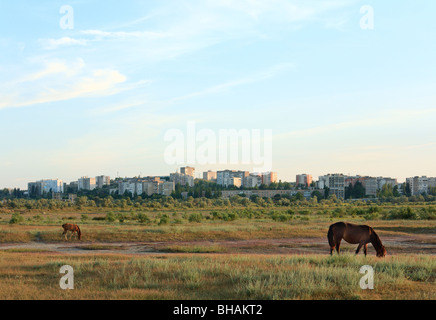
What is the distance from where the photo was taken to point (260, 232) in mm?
34406

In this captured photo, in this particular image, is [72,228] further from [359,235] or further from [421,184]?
[421,184]

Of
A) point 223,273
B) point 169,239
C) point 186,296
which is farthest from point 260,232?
point 186,296

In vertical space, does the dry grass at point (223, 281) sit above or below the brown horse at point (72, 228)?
above

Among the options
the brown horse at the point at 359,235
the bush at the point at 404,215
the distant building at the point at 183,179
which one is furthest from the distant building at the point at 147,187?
the brown horse at the point at 359,235

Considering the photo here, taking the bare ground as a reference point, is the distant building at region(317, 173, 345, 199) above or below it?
above

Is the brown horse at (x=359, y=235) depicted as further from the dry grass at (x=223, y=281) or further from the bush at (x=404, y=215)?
the bush at (x=404, y=215)

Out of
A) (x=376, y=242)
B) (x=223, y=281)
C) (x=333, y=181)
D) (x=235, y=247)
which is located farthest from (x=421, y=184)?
(x=223, y=281)

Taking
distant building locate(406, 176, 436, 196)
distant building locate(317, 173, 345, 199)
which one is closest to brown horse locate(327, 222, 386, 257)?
distant building locate(317, 173, 345, 199)

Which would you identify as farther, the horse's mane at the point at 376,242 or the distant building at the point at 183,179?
the distant building at the point at 183,179

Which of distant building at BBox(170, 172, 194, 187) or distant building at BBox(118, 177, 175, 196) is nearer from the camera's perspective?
distant building at BBox(118, 177, 175, 196)

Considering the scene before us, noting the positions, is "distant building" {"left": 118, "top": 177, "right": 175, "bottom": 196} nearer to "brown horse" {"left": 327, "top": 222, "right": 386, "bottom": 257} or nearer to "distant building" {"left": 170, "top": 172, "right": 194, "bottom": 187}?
"distant building" {"left": 170, "top": 172, "right": 194, "bottom": 187}
